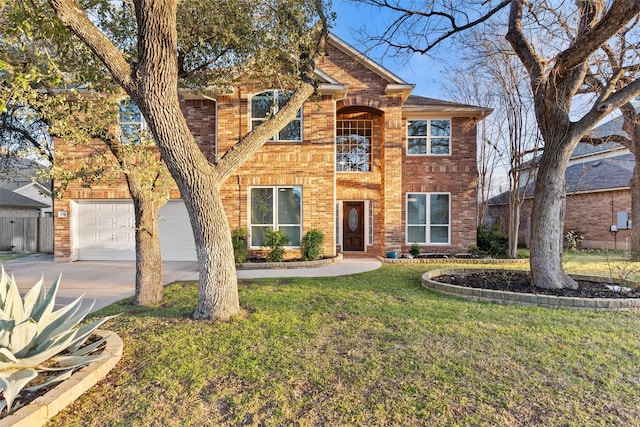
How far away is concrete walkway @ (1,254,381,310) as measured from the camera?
6945 millimetres

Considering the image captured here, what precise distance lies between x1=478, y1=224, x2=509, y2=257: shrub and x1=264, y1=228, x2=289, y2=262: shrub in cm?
764

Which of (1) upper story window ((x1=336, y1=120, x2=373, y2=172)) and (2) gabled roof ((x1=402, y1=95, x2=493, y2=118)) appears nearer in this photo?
(2) gabled roof ((x1=402, y1=95, x2=493, y2=118))

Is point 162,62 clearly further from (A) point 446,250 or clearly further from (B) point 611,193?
(B) point 611,193

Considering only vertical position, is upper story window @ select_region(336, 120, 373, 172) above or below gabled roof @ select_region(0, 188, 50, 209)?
above

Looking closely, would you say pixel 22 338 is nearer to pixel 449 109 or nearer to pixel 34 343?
pixel 34 343

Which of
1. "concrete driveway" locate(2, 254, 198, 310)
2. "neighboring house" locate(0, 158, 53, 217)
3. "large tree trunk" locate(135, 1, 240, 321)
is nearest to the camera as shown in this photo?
"large tree trunk" locate(135, 1, 240, 321)

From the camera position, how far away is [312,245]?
10594 millimetres

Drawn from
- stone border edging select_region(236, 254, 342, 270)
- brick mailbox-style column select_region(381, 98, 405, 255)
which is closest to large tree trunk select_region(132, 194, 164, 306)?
stone border edging select_region(236, 254, 342, 270)

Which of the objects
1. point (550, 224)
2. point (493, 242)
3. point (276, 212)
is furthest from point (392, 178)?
point (550, 224)

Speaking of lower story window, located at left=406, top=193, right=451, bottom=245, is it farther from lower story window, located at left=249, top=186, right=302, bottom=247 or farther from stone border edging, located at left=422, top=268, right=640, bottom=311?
stone border edging, located at left=422, top=268, right=640, bottom=311

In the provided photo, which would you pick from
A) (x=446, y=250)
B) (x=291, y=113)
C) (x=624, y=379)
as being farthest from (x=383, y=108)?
(x=624, y=379)

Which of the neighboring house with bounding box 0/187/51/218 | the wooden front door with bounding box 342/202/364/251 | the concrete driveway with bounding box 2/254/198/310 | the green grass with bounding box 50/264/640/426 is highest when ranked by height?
the neighboring house with bounding box 0/187/51/218

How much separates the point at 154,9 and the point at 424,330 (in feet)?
17.8

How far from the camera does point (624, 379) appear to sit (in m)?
3.19
